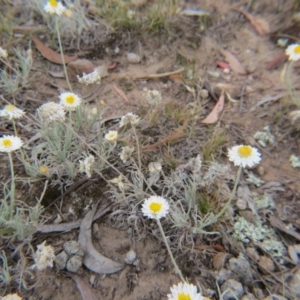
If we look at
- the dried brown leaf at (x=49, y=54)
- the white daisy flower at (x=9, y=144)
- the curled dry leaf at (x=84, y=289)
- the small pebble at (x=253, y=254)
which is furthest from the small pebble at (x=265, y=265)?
the dried brown leaf at (x=49, y=54)

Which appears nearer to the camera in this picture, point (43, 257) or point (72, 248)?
point (43, 257)

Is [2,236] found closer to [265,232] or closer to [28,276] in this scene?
[28,276]

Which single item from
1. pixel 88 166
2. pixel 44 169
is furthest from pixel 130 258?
pixel 44 169

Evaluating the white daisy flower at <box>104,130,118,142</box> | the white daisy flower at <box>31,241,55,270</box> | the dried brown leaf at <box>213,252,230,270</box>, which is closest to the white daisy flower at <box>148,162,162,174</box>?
the white daisy flower at <box>104,130,118,142</box>

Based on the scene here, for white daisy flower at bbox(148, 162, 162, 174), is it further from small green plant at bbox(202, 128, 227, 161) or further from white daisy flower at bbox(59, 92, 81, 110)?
white daisy flower at bbox(59, 92, 81, 110)

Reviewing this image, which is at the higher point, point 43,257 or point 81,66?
point 81,66

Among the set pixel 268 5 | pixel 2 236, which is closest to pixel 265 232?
pixel 2 236

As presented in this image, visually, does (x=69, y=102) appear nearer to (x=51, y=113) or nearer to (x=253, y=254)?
(x=51, y=113)
